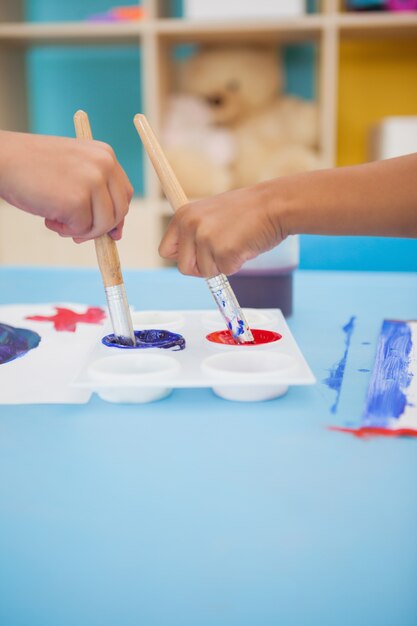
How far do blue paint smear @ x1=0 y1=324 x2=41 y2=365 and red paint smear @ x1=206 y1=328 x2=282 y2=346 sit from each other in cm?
17

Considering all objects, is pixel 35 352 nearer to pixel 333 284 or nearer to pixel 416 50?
pixel 333 284

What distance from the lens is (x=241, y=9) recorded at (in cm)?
164

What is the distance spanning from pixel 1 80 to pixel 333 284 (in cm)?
139

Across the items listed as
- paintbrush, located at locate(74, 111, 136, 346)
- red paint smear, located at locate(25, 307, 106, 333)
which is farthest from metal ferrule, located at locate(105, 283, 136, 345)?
red paint smear, located at locate(25, 307, 106, 333)

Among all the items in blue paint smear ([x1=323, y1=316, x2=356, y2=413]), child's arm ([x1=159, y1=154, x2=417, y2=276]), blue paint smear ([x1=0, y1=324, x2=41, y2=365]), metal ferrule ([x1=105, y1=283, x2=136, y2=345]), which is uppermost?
child's arm ([x1=159, y1=154, x2=417, y2=276])

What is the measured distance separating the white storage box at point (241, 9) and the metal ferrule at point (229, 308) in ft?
4.34

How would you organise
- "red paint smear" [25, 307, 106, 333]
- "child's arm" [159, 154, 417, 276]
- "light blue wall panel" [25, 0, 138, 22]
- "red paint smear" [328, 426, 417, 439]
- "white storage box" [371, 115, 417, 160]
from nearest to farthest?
"red paint smear" [328, 426, 417, 439] → "child's arm" [159, 154, 417, 276] → "red paint smear" [25, 307, 106, 333] → "white storage box" [371, 115, 417, 160] → "light blue wall panel" [25, 0, 138, 22]

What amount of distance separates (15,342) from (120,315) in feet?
0.43

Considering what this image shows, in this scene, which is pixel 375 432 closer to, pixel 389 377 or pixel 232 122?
pixel 389 377

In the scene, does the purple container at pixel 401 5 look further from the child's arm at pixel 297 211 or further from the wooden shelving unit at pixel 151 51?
the child's arm at pixel 297 211

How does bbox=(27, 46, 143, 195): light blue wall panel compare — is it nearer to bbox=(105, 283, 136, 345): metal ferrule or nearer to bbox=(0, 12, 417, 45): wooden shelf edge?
bbox=(0, 12, 417, 45): wooden shelf edge

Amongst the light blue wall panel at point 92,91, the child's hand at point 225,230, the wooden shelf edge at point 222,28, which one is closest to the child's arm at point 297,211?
the child's hand at point 225,230

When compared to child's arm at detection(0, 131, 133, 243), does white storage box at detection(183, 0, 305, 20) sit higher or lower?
higher

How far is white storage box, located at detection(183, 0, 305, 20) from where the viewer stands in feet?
5.32
